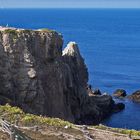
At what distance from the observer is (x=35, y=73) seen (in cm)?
5425

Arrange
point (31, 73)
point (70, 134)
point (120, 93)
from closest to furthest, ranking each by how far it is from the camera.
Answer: point (70, 134)
point (31, 73)
point (120, 93)

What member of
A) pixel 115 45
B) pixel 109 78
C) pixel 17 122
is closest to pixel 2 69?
pixel 17 122

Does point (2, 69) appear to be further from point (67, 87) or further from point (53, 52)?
point (67, 87)

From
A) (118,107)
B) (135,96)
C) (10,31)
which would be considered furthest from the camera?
(135,96)

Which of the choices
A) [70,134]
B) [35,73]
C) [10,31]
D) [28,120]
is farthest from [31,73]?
[70,134]

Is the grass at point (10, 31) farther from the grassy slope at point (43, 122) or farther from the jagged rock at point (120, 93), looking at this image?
the jagged rock at point (120, 93)

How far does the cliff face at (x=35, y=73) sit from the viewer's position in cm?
5331

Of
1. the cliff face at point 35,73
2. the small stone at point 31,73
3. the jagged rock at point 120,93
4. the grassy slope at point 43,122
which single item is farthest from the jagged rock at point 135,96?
the grassy slope at point 43,122

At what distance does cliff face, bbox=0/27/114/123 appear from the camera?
53312 mm

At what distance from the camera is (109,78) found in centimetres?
11044

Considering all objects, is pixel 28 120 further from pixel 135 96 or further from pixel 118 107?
pixel 135 96

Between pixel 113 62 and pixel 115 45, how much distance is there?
44224 millimetres

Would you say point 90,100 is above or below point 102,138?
below

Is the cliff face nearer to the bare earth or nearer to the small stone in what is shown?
the small stone
